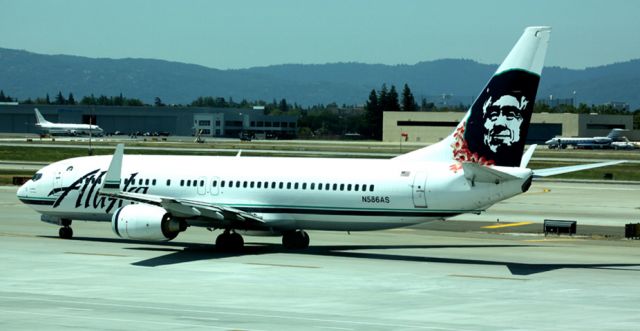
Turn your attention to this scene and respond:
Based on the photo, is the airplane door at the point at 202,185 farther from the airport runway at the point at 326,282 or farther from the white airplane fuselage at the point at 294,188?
the airport runway at the point at 326,282

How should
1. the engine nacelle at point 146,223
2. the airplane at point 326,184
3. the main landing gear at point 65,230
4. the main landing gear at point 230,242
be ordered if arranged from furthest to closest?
the main landing gear at point 65,230 < the main landing gear at point 230,242 < the engine nacelle at point 146,223 < the airplane at point 326,184

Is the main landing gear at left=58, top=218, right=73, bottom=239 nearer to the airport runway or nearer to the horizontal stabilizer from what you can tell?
the airport runway

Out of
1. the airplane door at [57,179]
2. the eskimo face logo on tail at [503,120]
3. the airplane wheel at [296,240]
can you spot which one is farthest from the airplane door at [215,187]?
the eskimo face logo on tail at [503,120]

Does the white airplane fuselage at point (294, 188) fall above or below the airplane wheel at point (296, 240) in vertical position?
above

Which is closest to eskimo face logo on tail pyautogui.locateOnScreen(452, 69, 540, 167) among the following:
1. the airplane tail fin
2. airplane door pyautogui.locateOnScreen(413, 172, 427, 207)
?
the airplane tail fin

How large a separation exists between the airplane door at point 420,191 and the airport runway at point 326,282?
88.3 inches

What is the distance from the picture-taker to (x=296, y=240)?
1778 inches

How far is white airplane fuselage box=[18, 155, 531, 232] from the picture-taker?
39969 millimetres

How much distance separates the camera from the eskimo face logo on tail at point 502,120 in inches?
1560

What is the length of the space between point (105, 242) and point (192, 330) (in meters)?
22.1

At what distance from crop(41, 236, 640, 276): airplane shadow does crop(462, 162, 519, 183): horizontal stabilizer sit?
3.19 m

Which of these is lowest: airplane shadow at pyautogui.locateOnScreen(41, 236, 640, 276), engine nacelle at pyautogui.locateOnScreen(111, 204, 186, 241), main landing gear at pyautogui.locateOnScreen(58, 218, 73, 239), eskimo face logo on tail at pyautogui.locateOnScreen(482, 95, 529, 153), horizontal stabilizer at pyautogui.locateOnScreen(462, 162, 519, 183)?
airplane shadow at pyautogui.locateOnScreen(41, 236, 640, 276)

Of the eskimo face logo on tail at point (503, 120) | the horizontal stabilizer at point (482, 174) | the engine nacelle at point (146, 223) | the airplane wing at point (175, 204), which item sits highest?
the eskimo face logo on tail at point (503, 120)

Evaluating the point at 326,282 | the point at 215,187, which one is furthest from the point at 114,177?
the point at 326,282
